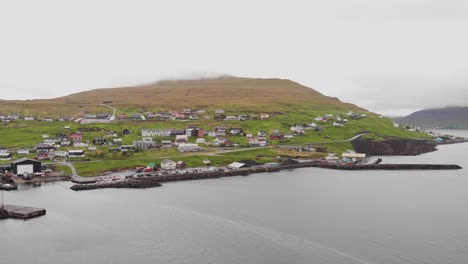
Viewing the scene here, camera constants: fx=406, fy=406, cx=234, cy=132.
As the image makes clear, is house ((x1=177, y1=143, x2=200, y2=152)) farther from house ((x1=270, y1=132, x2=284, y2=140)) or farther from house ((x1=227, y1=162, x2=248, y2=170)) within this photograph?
house ((x1=270, y1=132, x2=284, y2=140))

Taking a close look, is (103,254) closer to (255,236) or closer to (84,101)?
(255,236)

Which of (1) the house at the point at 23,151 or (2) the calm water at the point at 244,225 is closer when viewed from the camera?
(2) the calm water at the point at 244,225

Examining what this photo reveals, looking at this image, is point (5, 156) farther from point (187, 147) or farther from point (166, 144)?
point (187, 147)

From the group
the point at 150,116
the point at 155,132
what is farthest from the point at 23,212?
the point at 150,116

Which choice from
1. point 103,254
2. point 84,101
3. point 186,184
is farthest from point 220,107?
point 103,254

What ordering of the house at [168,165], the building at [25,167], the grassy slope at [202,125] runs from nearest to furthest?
the building at [25,167] < the house at [168,165] < the grassy slope at [202,125]

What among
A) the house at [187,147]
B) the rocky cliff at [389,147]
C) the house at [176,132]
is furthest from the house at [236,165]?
the rocky cliff at [389,147]

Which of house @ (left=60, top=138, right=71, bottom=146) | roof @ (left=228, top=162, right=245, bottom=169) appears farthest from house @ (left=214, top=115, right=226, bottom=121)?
roof @ (left=228, top=162, right=245, bottom=169)

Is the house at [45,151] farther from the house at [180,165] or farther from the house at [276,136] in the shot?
the house at [276,136]
